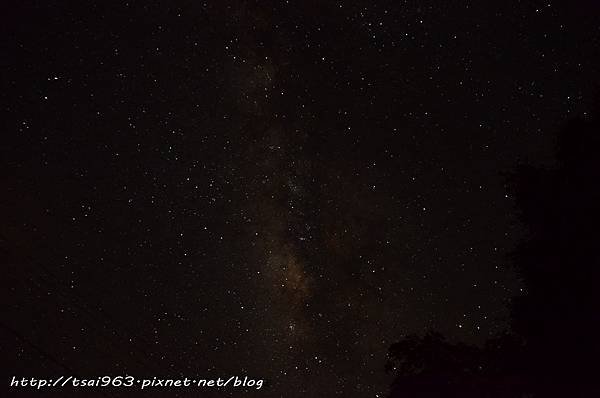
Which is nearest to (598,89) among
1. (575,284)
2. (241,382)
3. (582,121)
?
(582,121)

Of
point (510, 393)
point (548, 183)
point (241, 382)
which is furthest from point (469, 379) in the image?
point (241, 382)

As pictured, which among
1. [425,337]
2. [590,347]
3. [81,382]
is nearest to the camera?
[590,347]

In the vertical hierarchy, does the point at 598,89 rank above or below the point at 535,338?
above

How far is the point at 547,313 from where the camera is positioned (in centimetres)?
754

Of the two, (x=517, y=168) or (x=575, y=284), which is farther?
(x=517, y=168)

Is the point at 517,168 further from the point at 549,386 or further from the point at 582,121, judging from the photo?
the point at 549,386

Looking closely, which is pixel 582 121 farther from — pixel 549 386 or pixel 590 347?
pixel 549 386

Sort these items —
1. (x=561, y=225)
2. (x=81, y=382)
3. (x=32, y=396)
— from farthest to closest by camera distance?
1. (x=32, y=396)
2. (x=81, y=382)
3. (x=561, y=225)

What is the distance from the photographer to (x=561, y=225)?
24.9 feet

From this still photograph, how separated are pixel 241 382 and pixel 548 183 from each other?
7.05 m

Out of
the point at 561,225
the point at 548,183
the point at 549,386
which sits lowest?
the point at 549,386

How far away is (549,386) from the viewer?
7371 millimetres

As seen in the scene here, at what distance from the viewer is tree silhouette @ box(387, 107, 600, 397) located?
716cm

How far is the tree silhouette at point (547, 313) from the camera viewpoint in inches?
282
